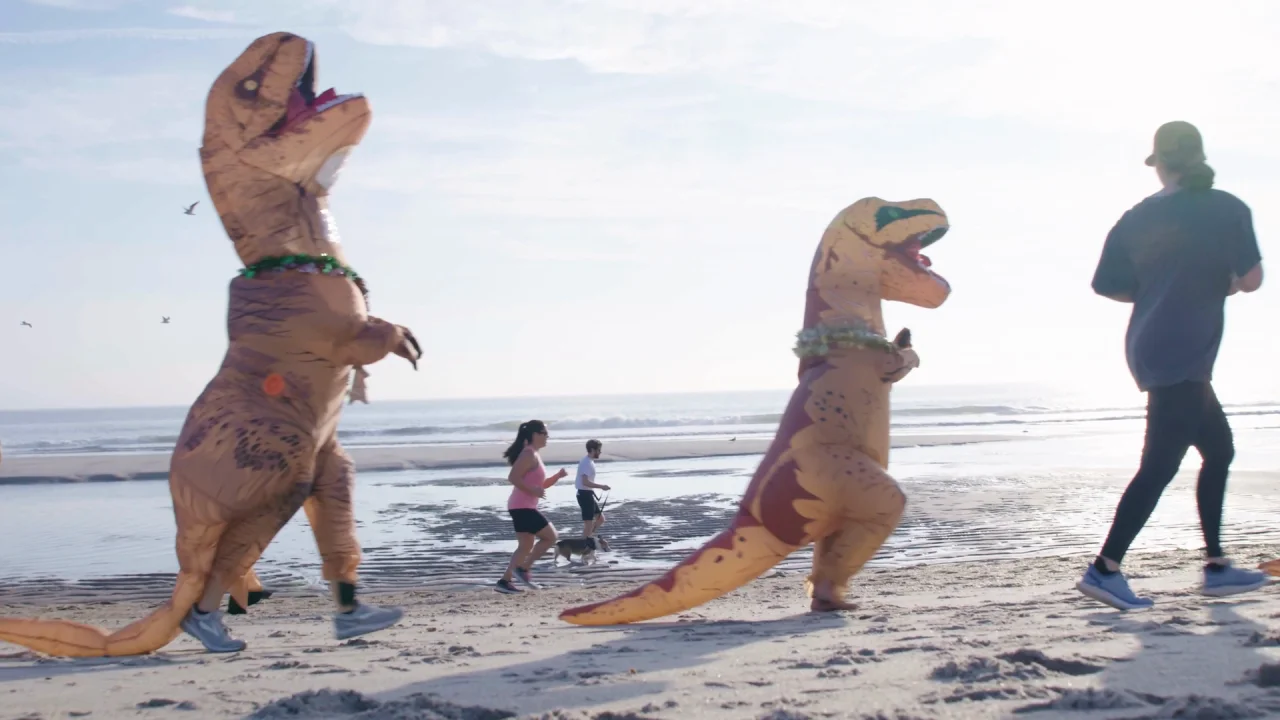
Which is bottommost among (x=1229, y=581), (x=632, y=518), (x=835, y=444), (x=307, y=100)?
(x=632, y=518)

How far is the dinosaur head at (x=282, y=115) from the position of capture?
4.66 meters

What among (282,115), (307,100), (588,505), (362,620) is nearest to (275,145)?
(282,115)

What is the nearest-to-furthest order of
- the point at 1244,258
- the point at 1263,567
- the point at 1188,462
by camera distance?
the point at 1244,258
the point at 1263,567
the point at 1188,462

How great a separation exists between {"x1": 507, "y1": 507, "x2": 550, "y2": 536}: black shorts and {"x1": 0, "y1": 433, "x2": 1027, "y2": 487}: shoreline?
14.5 m

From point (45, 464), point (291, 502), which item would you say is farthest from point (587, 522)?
point (45, 464)

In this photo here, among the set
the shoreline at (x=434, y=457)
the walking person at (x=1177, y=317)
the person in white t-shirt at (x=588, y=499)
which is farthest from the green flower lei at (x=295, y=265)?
the shoreline at (x=434, y=457)

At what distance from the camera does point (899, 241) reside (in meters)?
5.54

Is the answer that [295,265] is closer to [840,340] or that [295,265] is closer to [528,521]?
[840,340]

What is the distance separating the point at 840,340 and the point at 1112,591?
1584 millimetres

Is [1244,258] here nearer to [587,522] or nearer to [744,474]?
[587,522]

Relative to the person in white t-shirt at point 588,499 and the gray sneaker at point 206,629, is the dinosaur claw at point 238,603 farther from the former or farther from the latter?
the person in white t-shirt at point 588,499

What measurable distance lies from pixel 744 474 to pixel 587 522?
947 cm

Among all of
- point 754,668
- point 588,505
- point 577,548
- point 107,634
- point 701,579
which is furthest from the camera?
point 588,505

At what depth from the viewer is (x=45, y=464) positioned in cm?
2745
